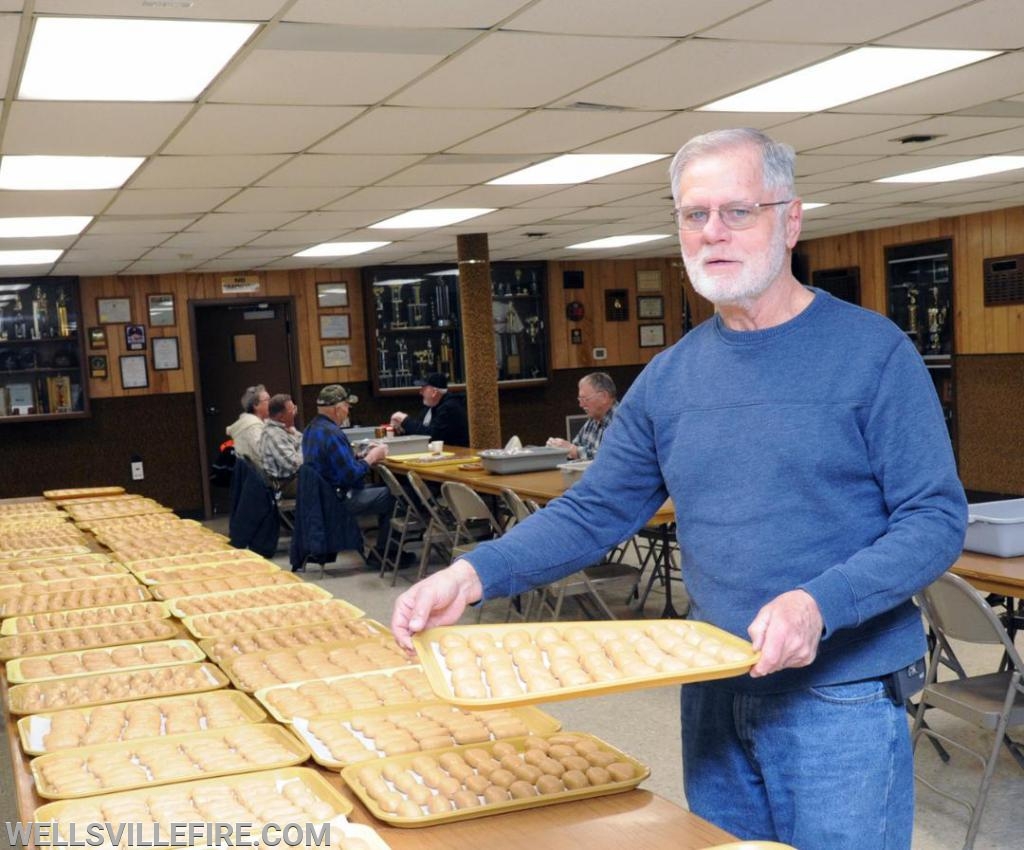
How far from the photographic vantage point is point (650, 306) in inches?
539

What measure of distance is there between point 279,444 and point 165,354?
3555mm

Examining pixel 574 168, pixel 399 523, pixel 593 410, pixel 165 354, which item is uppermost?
pixel 574 168

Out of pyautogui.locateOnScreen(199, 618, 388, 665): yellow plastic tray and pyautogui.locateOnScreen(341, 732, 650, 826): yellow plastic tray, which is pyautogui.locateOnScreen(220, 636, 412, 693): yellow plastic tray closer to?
pyautogui.locateOnScreen(199, 618, 388, 665): yellow plastic tray

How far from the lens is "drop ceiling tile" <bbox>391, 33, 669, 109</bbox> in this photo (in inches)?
158

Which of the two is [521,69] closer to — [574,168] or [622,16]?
[622,16]

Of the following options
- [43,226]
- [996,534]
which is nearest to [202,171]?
[43,226]

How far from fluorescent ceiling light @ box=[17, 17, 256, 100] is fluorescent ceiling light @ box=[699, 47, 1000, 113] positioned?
2.34 metres

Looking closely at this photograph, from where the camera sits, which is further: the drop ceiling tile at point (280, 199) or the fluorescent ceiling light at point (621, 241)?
the fluorescent ceiling light at point (621, 241)

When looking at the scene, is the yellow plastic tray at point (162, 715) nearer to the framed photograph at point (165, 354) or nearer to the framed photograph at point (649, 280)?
the framed photograph at point (165, 354)

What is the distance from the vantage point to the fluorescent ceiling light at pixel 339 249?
10133mm

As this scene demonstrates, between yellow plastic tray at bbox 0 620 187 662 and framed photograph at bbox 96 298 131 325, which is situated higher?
framed photograph at bbox 96 298 131 325

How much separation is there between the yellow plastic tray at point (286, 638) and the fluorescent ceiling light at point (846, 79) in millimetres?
3004

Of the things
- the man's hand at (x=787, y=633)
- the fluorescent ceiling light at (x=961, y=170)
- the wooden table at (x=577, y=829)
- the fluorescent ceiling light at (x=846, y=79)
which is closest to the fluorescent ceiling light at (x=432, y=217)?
the fluorescent ceiling light at (x=961, y=170)

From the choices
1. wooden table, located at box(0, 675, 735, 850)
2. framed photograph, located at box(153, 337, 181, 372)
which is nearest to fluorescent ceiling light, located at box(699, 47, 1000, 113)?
wooden table, located at box(0, 675, 735, 850)
